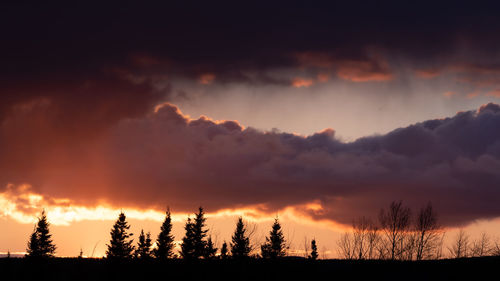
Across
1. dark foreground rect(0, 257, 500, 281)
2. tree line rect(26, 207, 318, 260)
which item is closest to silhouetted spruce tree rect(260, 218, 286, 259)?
tree line rect(26, 207, 318, 260)

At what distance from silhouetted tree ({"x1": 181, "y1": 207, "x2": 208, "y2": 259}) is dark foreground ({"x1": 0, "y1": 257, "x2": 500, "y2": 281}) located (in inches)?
1670

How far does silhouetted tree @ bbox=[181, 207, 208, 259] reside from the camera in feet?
260

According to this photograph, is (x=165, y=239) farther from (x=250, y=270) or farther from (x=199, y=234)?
(x=250, y=270)

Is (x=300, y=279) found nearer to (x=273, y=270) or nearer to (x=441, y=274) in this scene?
(x=273, y=270)

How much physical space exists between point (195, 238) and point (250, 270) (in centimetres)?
4736

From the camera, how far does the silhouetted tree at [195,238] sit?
260 ft

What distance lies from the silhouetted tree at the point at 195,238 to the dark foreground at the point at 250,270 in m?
42.4

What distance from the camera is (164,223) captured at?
8269 centimetres

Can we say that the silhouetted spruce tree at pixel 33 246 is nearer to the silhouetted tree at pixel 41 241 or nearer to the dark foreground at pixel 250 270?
the silhouetted tree at pixel 41 241

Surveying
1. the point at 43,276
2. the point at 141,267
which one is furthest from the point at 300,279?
the point at 43,276

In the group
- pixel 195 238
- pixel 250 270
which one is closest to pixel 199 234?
pixel 195 238

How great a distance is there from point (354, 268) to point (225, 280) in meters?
9.38

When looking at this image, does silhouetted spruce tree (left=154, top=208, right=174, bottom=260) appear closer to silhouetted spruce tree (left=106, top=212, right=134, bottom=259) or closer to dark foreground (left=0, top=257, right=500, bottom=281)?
silhouetted spruce tree (left=106, top=212, right=134, bottom=259)

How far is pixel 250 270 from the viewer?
110 feet
